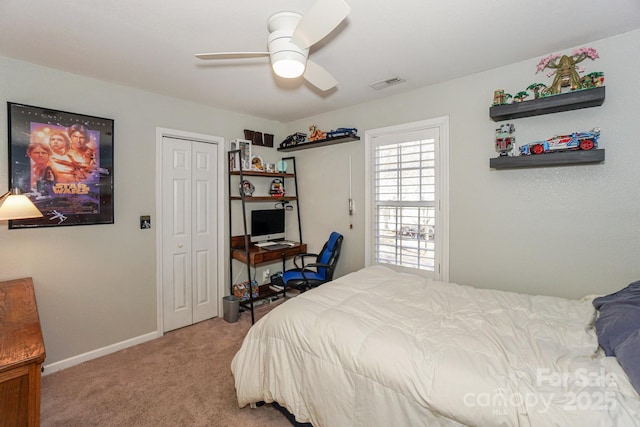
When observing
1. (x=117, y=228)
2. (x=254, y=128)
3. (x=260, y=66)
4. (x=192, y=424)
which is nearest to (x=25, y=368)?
(x=192, y=424)

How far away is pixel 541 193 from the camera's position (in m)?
2.29

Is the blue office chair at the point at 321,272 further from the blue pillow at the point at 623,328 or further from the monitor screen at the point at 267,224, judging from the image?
the blue pillow at the point at 623,328

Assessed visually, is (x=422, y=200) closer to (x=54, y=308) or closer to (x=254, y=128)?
(x=254, y=128)

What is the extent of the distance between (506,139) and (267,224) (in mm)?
2908

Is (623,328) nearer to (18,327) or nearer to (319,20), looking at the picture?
(319,20)

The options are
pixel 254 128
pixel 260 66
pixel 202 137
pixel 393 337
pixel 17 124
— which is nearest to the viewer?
pixel 393 337

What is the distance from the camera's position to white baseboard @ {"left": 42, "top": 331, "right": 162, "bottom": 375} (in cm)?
245

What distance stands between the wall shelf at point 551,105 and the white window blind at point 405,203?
64 centimetres

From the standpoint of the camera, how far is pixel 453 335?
1.49 m

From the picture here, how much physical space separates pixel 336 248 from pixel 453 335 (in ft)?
6.46

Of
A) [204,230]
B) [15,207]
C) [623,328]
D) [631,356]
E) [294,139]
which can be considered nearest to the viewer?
[631,356]

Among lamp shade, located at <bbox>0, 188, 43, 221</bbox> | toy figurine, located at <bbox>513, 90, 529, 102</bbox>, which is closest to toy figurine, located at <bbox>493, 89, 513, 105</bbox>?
toy figurine, located at <bbox>513, 90, 529, 102</bbox>

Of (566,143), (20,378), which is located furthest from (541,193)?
(20,378)

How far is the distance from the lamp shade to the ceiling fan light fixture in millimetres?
1901
